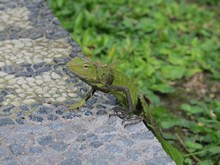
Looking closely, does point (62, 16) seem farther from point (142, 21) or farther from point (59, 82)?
point (59, 82)

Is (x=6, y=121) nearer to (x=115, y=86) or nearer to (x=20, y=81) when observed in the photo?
(x=20, y=81)

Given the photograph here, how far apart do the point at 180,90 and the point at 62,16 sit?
1.56 m

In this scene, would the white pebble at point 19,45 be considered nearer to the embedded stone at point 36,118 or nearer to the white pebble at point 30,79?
the white pebble at point 30,79

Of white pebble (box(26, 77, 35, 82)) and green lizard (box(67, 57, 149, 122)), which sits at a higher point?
green lizard (box(67, 57, 149, 122))

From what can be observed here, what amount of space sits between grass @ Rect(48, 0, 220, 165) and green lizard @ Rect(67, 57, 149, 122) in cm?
92

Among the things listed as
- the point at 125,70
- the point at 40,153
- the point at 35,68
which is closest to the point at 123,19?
the point at 125,70

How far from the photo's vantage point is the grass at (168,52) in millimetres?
4969

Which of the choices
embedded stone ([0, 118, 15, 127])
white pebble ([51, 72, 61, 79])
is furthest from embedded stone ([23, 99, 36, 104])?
white pebble ([51, 72, 61, 79])

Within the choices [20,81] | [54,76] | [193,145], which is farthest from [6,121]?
[193,145]

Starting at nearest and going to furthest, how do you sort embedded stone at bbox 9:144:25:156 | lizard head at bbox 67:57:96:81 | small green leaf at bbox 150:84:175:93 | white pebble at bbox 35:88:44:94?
embedded stone at bbox 9:144:25:156
lizard head at bbox 67:57:96:81
white pebble at bbox 35:88:44:94
small green leaf at bbox 150:84:175:93

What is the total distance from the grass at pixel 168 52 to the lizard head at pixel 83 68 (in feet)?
4.39

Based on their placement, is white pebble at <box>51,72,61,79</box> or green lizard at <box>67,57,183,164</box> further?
white pebble at <box>51,72,61,79</box>

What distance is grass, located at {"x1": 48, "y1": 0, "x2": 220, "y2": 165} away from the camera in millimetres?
4969

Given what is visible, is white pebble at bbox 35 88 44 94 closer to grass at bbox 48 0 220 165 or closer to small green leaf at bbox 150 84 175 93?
grass at bbox 48 0 220 165
